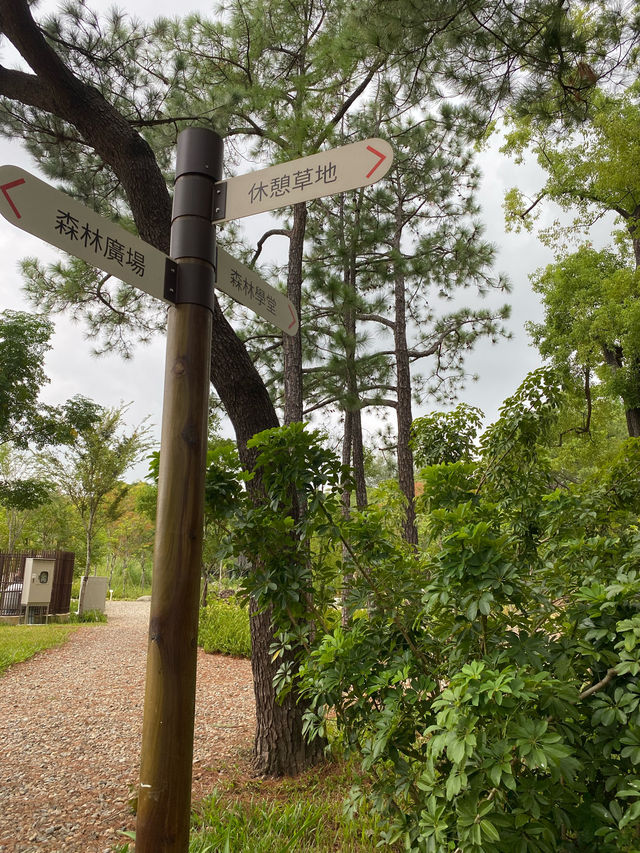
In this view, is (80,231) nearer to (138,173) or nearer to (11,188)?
(11,188)

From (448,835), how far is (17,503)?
10.6m

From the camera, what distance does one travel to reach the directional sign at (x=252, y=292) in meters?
1.73

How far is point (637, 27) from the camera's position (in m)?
4.20

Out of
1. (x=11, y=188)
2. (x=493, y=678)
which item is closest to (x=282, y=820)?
(x=493, y=678)

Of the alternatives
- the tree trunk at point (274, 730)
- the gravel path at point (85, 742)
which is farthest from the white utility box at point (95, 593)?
the tree trunk at point (274, 730)

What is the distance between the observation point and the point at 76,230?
147 cm

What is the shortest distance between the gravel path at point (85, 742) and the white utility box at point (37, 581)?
149 inches

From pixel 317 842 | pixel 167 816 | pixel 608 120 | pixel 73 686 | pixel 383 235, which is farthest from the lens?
pixel 608 120

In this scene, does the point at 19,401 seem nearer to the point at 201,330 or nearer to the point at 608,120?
the point at 201,330

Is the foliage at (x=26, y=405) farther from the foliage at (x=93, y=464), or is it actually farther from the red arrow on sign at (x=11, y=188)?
the red arrow on sign at (x=11, y=188)

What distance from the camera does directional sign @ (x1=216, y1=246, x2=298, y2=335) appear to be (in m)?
1.73

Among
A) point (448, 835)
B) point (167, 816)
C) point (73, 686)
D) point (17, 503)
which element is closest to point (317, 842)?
point (448, 835)

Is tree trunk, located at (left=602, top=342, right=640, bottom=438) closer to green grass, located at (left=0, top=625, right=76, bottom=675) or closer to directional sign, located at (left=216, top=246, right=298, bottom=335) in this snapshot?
directional sign, located at (left=216, top=246, right=298, bottom=335)

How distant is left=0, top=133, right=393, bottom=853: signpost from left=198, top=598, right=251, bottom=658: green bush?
227 inches
